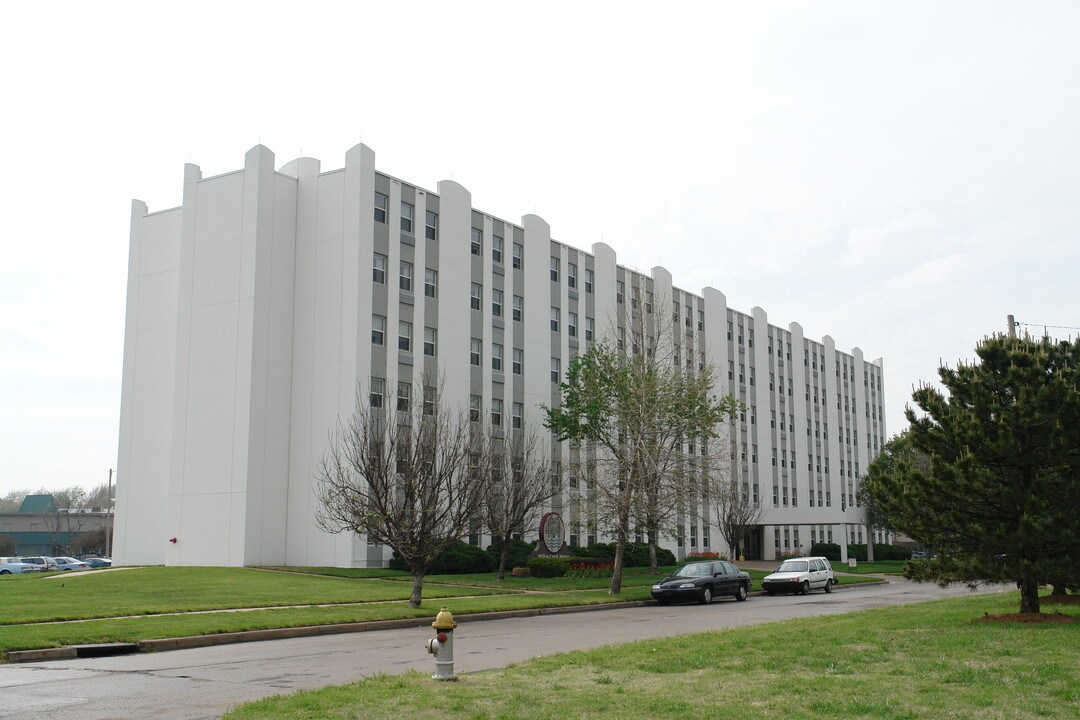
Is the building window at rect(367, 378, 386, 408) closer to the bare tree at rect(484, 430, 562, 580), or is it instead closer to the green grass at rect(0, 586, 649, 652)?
the bare tree at rect(484, 430, 562, 580)

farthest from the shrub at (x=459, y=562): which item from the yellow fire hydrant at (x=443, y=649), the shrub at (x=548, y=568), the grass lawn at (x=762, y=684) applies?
the yellow fire hydrant at (x=443, y=649)

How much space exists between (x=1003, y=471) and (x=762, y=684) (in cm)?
937

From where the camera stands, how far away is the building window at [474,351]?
5169 cm

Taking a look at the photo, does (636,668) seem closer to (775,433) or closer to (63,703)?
(63,703)

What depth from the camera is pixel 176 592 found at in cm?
2975

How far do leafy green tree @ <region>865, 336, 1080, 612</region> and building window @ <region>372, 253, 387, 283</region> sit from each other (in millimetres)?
31869

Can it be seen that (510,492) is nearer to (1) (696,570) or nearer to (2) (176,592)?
(1) (696,570)

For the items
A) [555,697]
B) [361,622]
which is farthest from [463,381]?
[555,697]

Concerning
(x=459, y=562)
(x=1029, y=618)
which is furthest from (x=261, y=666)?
(x=459, y=562)

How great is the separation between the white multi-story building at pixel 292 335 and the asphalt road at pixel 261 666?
1714 cm

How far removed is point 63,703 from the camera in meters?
11.0

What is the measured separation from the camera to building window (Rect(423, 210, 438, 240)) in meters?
49.7

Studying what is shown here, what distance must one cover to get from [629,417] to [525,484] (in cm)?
712

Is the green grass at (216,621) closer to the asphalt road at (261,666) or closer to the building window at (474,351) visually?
the asphalt road at (261,666)
